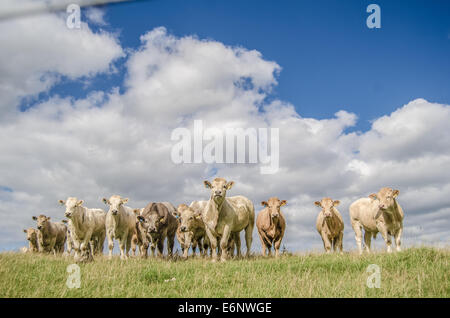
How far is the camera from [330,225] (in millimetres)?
18000

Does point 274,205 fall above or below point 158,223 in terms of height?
above

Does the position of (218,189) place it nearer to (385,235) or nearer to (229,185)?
(229,185)

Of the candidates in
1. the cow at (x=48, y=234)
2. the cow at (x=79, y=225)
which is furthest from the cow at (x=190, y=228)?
the cow at (x=48, y=234)

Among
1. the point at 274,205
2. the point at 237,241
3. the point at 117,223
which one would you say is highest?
the point at 274,205

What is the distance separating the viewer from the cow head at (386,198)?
16.2 meters

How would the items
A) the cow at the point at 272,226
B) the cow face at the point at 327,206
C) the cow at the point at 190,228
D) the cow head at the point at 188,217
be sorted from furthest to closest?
the cow face at the point at 327,206 < the cow at the point at 272,226 < the cow head at the point at 188,217 < the cow at the point at 190,228

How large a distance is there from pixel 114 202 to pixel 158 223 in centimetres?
204

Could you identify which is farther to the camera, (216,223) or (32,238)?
Result: (32,238)

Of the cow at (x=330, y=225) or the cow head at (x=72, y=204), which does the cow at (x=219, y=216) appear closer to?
the cow at (x=330, y=225)

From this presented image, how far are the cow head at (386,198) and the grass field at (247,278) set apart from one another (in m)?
3.29

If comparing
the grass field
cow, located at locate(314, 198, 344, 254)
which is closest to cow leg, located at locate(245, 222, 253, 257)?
cow, located at locate(314, 198, 344, 254)

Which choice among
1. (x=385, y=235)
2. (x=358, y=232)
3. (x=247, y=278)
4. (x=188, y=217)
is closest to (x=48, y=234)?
(x=188, y=217)
